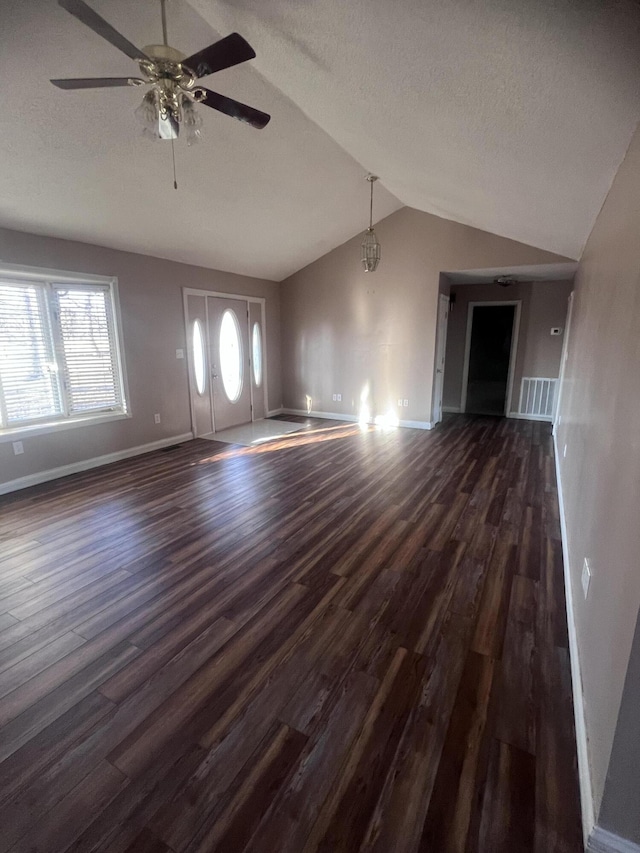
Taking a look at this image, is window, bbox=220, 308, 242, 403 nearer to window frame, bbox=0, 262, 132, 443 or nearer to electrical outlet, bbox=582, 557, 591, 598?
window frame, bbox=0, 262, 132, 443

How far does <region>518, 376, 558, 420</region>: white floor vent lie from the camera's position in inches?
260

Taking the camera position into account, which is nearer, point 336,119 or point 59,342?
point 336,119

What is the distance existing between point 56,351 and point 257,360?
3197 millimetres

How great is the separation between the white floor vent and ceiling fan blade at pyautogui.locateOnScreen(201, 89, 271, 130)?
5.98m

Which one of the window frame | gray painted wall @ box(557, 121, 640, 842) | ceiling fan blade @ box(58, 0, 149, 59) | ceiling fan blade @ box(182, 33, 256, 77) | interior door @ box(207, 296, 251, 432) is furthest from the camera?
interior door @ box(207, 296, 251, 432)

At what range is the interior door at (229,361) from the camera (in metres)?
6.01

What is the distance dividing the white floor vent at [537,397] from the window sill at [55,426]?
624 cm

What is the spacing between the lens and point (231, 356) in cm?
638

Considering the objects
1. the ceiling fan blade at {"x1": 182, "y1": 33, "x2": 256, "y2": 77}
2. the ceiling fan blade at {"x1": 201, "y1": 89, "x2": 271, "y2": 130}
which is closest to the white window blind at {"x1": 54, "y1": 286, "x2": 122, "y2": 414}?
the ceiling fan blade at {"x1": 201, "y1": 89, "x2": 271, "y2": 130}

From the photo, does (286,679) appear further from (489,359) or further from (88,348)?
(489,359)

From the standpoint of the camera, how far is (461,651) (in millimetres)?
1880

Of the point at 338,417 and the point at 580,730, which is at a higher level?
the point at 338,417

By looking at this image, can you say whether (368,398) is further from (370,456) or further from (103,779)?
(103,779)

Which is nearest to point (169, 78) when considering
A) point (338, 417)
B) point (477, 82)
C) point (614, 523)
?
point (477, 82)
